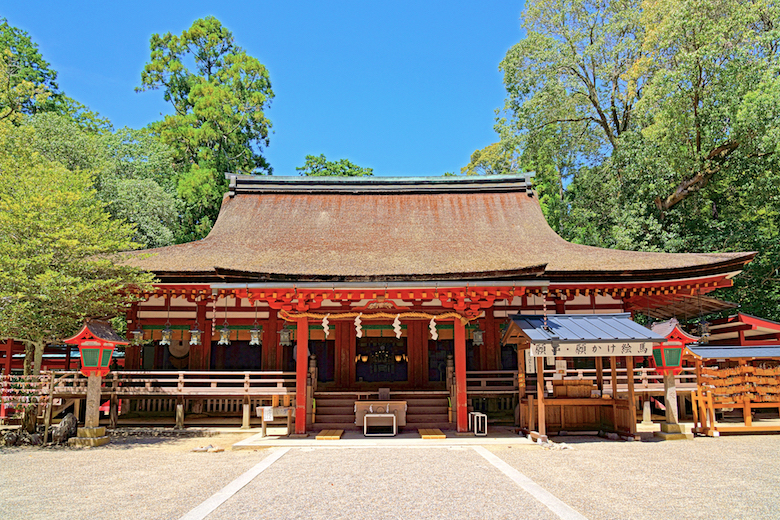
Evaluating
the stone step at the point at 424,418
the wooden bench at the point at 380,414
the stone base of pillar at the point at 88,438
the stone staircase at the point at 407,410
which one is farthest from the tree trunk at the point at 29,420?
the stone step at the point at 424,418

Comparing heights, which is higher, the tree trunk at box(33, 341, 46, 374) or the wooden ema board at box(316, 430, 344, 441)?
the tree trunk at box(33, 341, 46, 374)

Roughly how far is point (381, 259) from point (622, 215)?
531 inches

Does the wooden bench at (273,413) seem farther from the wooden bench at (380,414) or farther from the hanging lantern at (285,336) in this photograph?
the hanging lantern at (285,336)

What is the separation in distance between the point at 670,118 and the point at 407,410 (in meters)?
15.3

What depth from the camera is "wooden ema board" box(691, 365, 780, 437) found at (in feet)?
40.7

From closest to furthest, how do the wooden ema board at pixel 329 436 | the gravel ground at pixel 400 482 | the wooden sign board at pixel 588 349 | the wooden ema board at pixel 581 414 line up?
the gravel ground at pixel 400 482, the wooden sign board at pixel 588 349, the wooden ema board at pixel 329 436, the wooden ema board at pixel 581 414

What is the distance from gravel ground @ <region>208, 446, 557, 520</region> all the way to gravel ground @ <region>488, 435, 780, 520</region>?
77 cm

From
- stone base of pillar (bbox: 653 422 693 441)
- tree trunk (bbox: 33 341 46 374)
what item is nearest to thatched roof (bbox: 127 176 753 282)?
tree trunk (bbox: 33 341 46 374)

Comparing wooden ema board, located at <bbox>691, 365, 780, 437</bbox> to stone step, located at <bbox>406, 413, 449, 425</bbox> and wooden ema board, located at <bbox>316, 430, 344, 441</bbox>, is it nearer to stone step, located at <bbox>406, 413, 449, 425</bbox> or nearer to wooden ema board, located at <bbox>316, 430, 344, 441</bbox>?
stone step, located at <bbox>406, 413, 449, 425</bbox>

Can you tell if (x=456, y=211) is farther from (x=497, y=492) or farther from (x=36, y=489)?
(x=36, y=489)


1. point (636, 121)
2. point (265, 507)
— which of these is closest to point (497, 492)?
point (265, 507)

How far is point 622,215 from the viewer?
23.2 meters

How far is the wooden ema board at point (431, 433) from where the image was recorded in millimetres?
12297

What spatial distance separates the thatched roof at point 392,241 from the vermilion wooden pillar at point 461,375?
1567 mm
